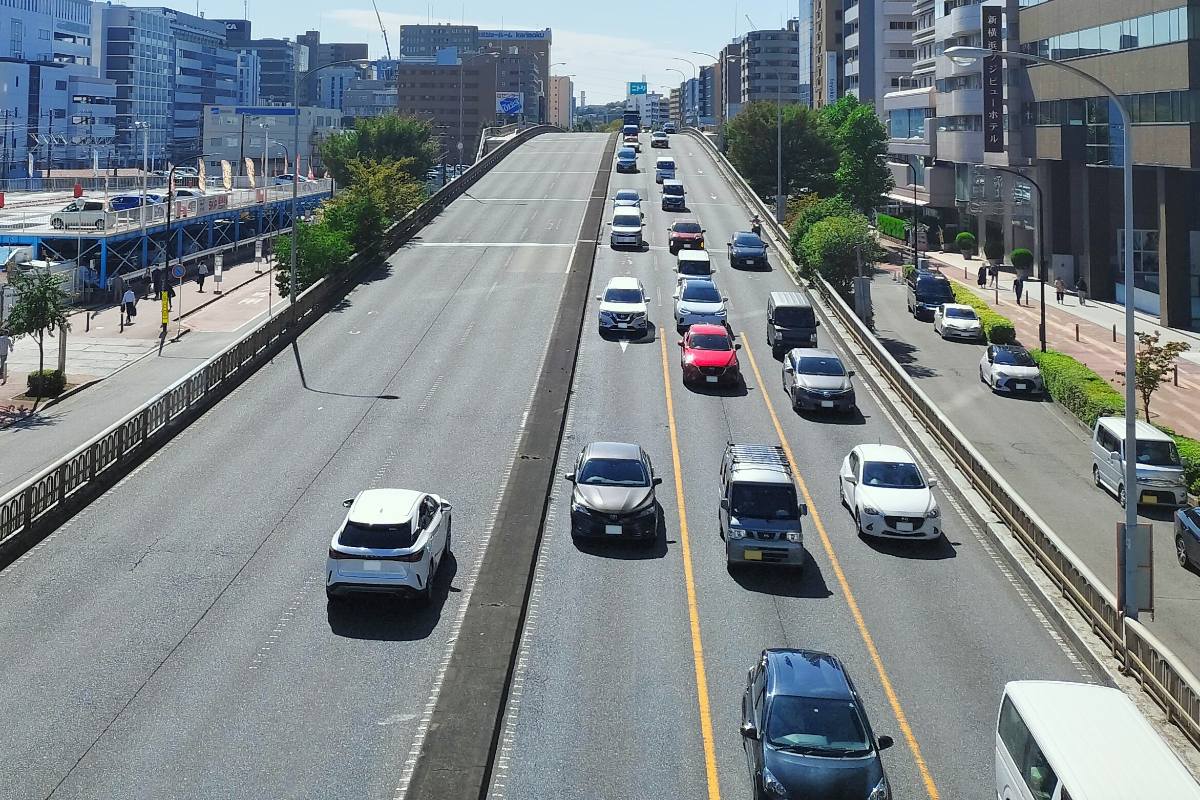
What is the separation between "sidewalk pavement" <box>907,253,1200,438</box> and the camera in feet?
139

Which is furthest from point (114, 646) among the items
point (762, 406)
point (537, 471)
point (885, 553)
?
point (762, 406)

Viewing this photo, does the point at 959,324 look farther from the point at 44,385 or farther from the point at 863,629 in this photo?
the point at 44,385

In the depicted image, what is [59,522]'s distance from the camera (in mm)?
24391

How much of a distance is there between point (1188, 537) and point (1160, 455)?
549 cm

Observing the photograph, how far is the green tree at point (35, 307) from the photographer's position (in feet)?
130

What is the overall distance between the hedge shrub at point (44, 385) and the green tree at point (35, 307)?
0.73ft

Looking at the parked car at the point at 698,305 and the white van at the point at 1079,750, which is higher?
the parked car at the point at 698,305

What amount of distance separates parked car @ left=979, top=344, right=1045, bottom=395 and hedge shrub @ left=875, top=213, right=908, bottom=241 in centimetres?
5068

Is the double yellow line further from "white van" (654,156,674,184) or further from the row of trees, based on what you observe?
"white van" (654,156,674,184)

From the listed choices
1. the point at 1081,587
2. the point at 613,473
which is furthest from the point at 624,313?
the point at 1081,587

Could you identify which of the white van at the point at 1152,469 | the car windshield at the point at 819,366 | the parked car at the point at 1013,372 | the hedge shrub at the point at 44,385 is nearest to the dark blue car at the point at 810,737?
the white van at the point at 1152,469

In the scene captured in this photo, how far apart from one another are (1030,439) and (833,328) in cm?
1101

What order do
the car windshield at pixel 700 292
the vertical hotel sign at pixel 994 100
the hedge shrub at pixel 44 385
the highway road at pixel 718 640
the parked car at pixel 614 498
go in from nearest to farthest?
the highway road at pixel 718 640 → the parked car at pixel 614 498 → the hedge shrub at pixel 44 385 → the car windshield at pixel 700 292 → the vertical hotel sign at pixel 994 100

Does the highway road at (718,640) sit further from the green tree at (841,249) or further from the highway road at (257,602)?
the green tree at (841,249)
